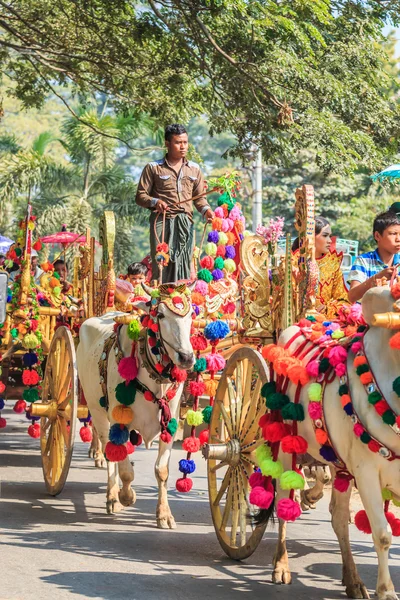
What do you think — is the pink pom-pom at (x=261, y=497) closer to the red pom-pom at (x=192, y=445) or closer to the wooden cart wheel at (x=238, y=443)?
the wooden cart wheel at (x=238, y=443)

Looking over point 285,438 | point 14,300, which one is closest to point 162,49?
point 14,300

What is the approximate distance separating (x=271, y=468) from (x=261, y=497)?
0.62 ft

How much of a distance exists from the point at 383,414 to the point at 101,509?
4.14 meters

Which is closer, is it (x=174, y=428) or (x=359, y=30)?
(x=174, y=428)

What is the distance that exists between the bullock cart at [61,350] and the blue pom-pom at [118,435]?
843 millimetres

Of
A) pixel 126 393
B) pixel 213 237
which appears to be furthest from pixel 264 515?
pixel 213 237

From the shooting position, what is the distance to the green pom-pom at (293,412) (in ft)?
19.5

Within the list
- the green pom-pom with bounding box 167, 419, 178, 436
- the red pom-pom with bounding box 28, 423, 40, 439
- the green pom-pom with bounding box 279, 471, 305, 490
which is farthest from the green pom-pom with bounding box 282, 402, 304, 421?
the red pom-pom with bounding box 28, 423, 40, 439

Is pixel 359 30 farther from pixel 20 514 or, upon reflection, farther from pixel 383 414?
pixel 383 414

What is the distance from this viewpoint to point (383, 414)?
519cm

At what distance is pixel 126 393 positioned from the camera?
25.4 ft

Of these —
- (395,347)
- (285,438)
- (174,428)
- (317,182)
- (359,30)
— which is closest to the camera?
(395,347)

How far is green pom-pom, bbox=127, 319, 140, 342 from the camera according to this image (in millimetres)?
7680

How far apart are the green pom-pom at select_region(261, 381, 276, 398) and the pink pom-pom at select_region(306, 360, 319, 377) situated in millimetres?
408
